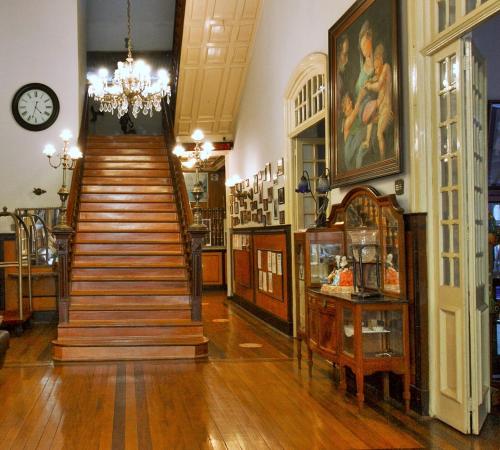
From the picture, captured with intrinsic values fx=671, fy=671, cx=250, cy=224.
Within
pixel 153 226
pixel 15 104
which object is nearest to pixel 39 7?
pixel 15 104

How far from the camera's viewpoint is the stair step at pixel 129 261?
9445mm

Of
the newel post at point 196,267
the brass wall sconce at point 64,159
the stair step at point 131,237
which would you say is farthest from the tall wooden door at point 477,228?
the stair step at point 131,237

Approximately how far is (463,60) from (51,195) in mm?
8952

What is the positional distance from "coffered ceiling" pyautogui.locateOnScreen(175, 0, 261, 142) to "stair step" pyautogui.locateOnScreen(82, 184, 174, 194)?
203 centimetres

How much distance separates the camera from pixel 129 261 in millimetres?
9797

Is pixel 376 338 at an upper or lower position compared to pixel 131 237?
lower

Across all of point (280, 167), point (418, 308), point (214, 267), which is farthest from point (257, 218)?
point (418, 308)

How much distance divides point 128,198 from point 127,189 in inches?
14.7

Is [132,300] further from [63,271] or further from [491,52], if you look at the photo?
[491,52]

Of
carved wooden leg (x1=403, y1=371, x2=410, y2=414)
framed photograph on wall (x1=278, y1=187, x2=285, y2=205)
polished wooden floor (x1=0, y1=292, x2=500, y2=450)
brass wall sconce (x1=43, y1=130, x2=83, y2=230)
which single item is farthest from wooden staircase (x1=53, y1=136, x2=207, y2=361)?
carved wooden leg (x1=403, y1=371, x2=410, y2=414)

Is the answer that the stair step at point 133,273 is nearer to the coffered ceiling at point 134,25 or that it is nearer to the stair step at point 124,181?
the stair step at point 124,181

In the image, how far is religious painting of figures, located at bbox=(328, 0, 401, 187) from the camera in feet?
18.3

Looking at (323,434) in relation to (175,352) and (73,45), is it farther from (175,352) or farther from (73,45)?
(73,45)

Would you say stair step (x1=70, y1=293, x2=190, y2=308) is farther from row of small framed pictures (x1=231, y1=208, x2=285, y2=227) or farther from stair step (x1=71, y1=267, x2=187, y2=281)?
row of small framed pictures (x1=231, y1=208, x2=285, y2=227)
